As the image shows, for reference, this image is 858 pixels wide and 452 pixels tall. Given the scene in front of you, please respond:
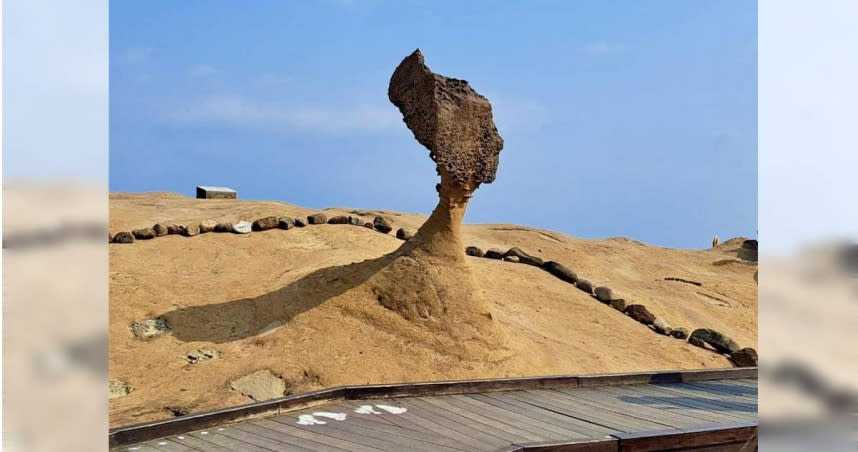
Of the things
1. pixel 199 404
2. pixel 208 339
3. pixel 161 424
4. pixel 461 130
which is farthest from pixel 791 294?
pixel 208 339

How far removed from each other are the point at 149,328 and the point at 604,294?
6.53 meters

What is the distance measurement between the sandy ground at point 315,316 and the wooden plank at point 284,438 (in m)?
2.75

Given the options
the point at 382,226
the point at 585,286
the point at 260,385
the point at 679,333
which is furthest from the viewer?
the point at 382,226

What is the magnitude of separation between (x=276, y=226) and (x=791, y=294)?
11458 mm

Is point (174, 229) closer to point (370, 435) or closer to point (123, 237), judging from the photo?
point (123, 237)

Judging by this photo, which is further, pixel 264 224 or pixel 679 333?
pixel 264 224

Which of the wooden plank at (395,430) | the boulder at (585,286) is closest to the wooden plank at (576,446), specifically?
the wooden plank at (395,430)

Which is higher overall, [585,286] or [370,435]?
[585,286]

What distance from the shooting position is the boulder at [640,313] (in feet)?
38.2

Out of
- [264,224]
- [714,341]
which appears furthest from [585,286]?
[264,224]

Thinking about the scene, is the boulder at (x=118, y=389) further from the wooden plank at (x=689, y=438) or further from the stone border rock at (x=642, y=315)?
the stone border rock at (x=642, y=315)

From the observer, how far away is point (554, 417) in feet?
15.6

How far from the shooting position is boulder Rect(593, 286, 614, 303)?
12.0m

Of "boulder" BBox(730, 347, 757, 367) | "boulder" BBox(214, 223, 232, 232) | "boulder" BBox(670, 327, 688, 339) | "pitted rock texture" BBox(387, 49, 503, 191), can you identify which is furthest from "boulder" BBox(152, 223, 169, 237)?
"boulder" BBox(730, 347, 757, 367)
